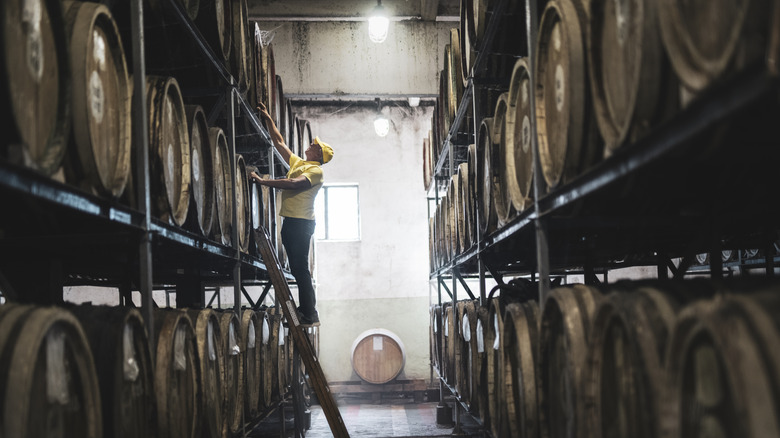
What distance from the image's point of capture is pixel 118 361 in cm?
265

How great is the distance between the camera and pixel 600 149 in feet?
8.59

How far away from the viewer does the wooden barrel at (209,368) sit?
3893mm

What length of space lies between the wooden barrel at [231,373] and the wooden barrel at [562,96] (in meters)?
2.64

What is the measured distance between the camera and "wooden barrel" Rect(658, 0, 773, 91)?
4.32 feet

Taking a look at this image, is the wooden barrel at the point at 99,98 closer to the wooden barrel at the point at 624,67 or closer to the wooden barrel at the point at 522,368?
the wooden barrel at the point at 624,67

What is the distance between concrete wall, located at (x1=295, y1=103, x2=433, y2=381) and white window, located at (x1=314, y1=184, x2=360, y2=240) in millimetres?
185

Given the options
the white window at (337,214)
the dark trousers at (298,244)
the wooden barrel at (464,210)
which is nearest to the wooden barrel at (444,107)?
the wooden barrel at (464,210)

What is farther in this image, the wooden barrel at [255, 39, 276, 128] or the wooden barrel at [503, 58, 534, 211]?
the wooden barrel at [255, 39, 276, 128]

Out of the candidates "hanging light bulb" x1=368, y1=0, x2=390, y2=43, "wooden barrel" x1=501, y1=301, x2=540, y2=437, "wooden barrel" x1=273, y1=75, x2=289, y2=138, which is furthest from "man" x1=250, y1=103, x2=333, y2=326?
"wooden barrel" x1=501, y1=301, x2=540, y2=437

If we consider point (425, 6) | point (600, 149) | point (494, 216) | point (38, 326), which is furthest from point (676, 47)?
point (425, 6)

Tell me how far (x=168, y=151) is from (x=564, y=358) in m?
2.25

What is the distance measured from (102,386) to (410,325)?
11.2 m

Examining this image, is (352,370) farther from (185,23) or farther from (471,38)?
(185,23)

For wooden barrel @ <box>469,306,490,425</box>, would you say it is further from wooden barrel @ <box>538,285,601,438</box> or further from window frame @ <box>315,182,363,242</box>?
window frame @ <box>315,182,363,242</box>
